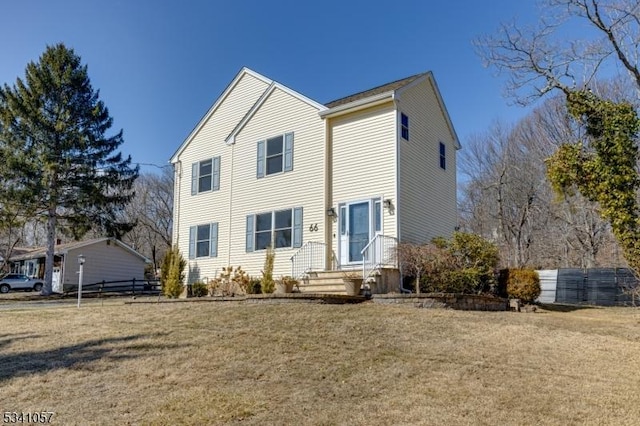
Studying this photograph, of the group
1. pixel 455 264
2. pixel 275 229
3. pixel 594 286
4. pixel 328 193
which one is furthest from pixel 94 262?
pixel 594 286

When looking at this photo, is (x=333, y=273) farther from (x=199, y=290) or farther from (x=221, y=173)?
(x=221, y=173)

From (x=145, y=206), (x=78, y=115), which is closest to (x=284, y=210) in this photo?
(x=78, y=115)

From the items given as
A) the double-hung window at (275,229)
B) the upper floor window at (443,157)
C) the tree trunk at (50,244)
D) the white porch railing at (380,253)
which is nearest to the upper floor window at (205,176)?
the double-hung window at (275,229)

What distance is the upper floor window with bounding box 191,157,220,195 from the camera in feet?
60.8

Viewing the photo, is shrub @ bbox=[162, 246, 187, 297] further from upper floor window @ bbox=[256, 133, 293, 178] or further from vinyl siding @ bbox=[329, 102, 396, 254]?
vinyl siding @ bbox=[329, 102, 396, 254]

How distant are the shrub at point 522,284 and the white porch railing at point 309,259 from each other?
5234mm

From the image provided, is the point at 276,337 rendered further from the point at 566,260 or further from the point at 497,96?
the point at 566,260

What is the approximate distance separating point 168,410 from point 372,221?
30.7ft

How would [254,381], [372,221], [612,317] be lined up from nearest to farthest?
[254,381] < [612,317] < [372,221]

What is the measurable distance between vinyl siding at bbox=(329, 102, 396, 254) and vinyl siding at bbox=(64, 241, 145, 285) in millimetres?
21821

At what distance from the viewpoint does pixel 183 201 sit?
19578 mm

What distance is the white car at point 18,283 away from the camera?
30.1 meters

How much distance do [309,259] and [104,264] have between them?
2175cm

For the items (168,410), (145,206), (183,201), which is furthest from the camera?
(145,206)
